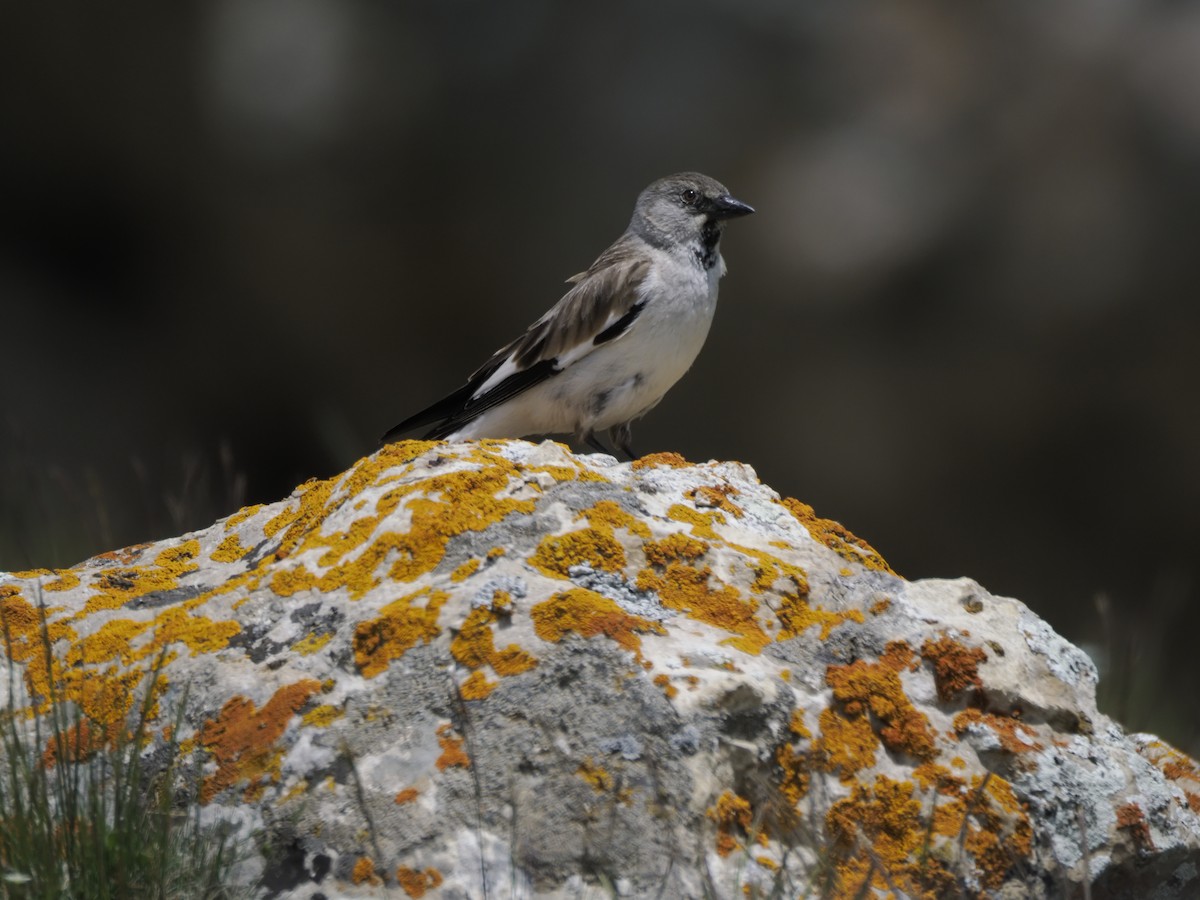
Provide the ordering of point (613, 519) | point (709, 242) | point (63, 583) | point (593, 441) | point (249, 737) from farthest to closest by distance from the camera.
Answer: point (709, 242) → point (593, 441) → point (63, 583) → point (613, 519) → point (249, 737)

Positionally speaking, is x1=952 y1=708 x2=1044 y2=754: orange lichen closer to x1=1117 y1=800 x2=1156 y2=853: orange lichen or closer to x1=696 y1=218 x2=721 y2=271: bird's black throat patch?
x1=1117 y1=800 x2=1156 y2=853: orange lichen

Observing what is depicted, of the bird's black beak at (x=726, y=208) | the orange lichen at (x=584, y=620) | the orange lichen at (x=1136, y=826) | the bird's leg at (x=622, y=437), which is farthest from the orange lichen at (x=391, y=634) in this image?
the bird's black beak at (x=726, y=208)

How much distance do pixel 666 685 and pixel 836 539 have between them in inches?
40.0

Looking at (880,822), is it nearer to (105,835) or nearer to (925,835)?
(925,835)

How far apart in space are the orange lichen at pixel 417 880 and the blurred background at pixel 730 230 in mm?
6586

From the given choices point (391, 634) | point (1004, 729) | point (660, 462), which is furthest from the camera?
point (660, 462)

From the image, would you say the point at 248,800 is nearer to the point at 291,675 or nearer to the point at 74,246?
the point at 291,675

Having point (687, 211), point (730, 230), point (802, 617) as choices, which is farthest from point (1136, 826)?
point (730, 230)

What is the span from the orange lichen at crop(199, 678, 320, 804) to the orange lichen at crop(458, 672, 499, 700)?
32 cm

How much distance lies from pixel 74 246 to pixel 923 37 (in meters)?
6.79

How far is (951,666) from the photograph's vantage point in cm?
288

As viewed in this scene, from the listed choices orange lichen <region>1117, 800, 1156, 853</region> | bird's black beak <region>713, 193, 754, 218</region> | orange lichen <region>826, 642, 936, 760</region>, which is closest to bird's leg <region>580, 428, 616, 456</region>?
bird's black beak <region>713, 193, 754, 218</region>

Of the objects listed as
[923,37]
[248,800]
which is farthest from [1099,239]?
[248,800]

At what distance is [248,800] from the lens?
2.45 meters
